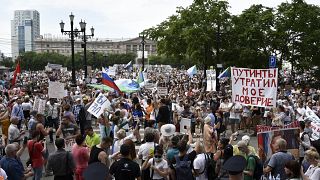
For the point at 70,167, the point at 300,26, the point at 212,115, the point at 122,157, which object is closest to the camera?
the point at 122,157

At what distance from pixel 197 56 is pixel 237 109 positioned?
855 inches

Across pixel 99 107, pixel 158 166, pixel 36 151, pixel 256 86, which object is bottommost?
pixel 36 151

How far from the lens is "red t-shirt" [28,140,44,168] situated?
9.82 meters

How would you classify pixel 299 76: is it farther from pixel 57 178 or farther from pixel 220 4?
pixel 57 178

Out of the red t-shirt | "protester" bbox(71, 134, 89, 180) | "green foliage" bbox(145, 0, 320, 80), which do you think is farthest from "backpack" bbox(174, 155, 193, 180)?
"green foliage" bbox(145, 0, 320, 80)

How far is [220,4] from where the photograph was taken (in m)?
39.2

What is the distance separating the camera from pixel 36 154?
32.6 feet

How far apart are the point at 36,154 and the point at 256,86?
584cm

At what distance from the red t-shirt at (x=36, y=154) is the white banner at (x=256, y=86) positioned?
5530 mm

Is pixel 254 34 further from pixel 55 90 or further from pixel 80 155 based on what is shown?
pixel 80 155

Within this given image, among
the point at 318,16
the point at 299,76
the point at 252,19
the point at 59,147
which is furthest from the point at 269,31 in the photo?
the point at 59,147

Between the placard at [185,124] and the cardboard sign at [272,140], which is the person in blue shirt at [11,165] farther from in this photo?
the placard at [185,124]

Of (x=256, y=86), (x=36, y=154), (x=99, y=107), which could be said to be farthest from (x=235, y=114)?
(x=36, y=154)

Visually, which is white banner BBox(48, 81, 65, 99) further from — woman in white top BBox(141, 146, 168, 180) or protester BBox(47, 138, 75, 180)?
woman in white top BBox(141, 146, 168, 180)
